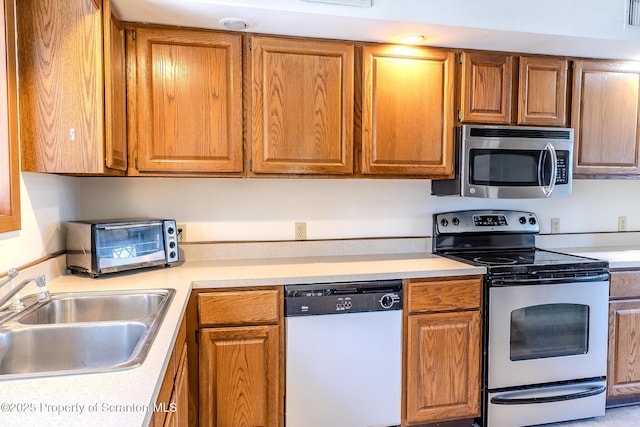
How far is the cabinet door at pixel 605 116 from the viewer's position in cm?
250

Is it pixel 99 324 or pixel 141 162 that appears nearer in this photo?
pixel 99 324

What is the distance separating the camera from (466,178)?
235cm

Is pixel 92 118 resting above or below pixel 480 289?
above

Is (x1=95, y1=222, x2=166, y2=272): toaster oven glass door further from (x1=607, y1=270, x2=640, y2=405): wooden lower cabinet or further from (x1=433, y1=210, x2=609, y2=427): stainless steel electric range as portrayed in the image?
(x1=607, y1=270, x2=640, y2=405): wooden lower cabinet

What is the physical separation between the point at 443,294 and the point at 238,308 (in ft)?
3.37

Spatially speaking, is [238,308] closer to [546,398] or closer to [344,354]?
[344,354]

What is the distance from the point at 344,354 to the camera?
6.66 ft

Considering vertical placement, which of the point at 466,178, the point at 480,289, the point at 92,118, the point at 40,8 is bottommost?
the point at 480,289

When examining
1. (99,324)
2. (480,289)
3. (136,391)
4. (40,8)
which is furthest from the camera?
(480,289)

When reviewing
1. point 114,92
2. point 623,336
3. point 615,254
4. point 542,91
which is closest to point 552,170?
point 542,91

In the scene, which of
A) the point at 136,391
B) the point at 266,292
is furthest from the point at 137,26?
the point at 136,391

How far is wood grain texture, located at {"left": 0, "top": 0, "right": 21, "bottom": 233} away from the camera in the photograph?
1520 millimetres

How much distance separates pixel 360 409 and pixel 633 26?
2.45 m

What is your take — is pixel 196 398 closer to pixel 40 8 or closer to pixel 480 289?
pixel 480 289
